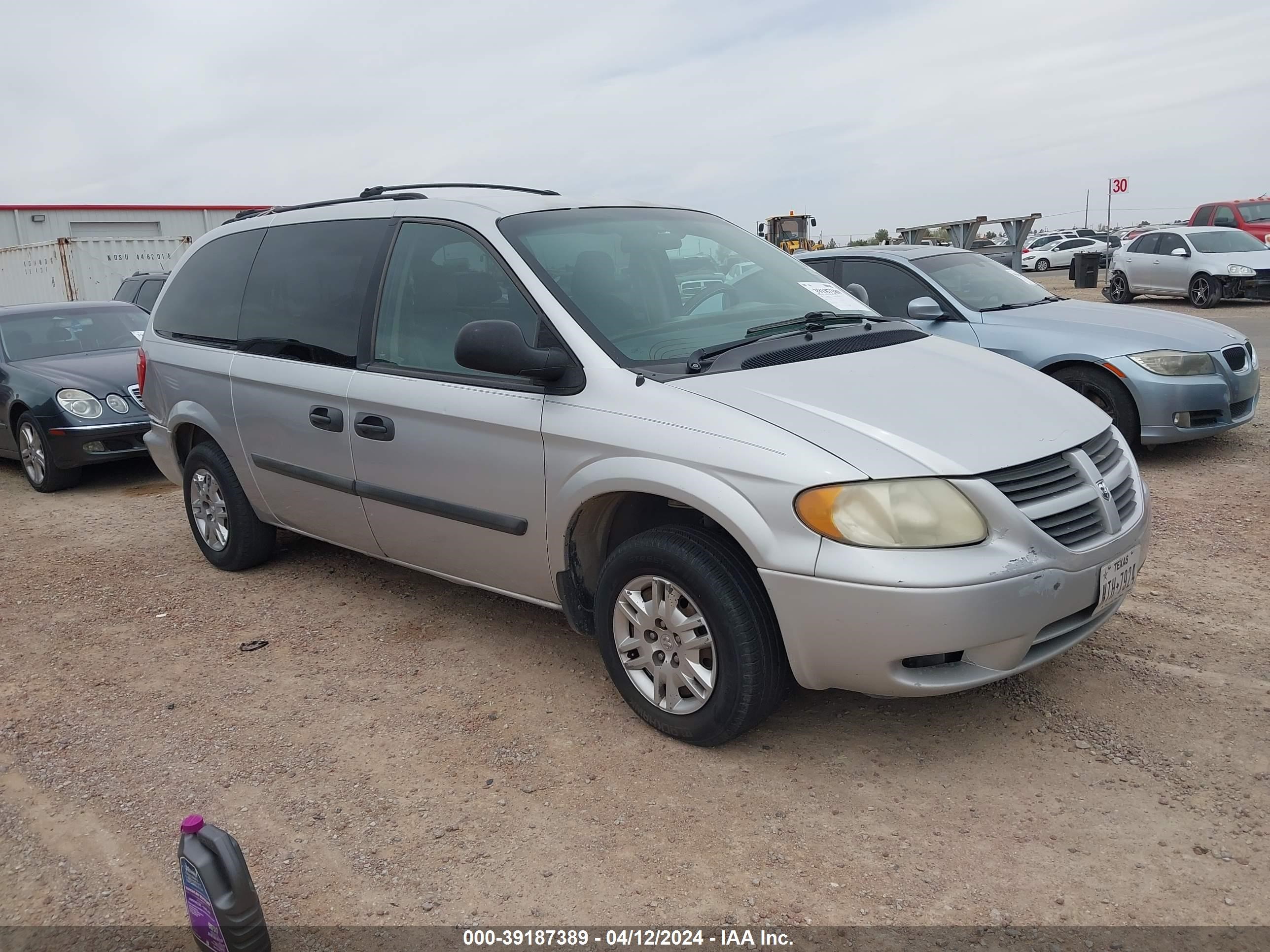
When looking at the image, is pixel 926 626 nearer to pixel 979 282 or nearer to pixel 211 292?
pixel 211 292

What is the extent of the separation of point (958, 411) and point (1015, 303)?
4589 mm

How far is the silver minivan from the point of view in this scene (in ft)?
9.52

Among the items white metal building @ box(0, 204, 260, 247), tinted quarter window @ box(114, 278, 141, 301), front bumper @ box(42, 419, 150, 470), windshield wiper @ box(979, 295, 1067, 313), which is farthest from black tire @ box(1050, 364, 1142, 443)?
white metal building @ box(0, 204, 260, 247)

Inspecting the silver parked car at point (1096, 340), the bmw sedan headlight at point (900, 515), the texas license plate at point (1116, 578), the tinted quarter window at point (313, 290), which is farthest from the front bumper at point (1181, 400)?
the tinted quarter window at point (313, 290)

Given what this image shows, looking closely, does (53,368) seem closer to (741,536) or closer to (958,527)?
(741,536)

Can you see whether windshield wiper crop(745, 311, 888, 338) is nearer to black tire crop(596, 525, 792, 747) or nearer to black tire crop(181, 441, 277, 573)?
black tire crop(596, 525, 792, 747)

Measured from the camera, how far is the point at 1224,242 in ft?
57.9

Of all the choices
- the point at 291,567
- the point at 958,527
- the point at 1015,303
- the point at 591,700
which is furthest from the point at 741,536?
the point at 1015,303

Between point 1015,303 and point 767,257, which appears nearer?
point 767,257

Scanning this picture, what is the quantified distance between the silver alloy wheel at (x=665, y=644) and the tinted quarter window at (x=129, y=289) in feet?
47.9

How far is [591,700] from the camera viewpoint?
3.81 meters

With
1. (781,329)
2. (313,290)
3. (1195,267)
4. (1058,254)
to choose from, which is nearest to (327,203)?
(313,290)

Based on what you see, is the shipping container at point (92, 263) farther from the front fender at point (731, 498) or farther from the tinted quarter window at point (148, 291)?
the front fender at point (731, 498)

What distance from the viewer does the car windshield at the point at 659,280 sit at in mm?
3658
